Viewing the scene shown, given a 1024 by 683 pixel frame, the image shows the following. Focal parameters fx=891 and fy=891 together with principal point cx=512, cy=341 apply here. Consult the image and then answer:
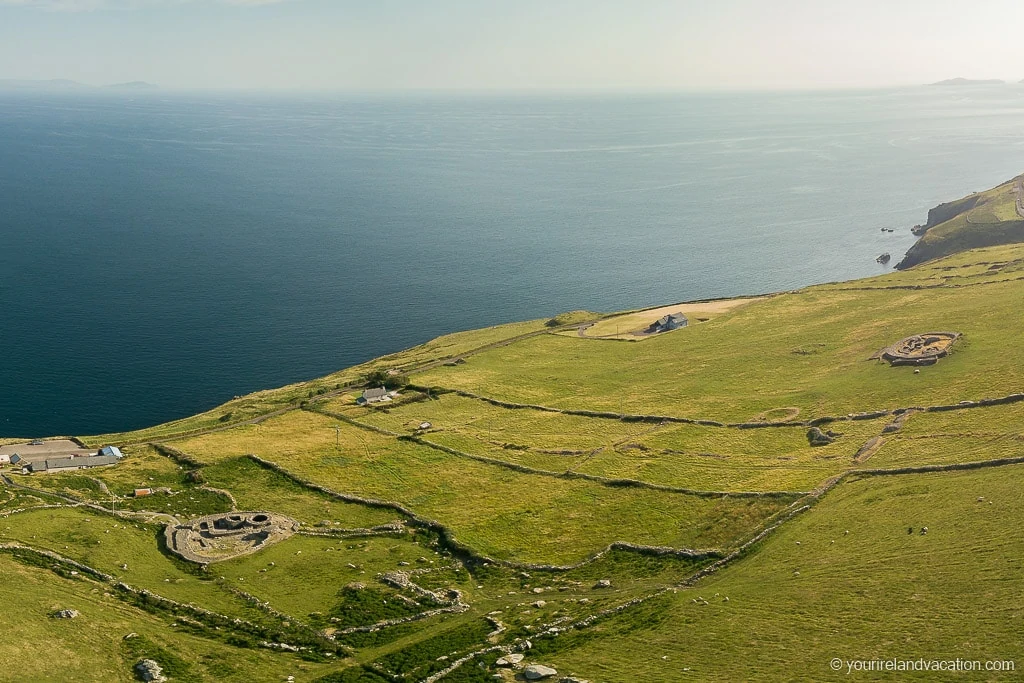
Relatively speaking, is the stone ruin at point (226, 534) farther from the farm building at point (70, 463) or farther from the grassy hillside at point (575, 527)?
the farm building at point (70, 463)

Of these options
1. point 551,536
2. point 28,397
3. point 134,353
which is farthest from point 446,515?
point 134,353

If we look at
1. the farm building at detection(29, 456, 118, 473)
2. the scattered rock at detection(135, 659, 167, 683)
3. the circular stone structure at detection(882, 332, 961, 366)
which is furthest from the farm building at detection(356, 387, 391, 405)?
the circular stone structure at detection(882, 332, 961, 366)

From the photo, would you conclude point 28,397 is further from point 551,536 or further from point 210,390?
point 551,536

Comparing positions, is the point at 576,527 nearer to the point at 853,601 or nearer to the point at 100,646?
the point at 853,601

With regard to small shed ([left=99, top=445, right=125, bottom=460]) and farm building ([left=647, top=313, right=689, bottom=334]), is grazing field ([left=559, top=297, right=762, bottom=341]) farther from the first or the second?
small shed ([left=99, top=445, right=125, bottom=460])

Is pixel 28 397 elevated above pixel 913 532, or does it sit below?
below

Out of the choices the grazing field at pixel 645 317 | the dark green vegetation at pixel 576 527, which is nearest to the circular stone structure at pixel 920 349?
the dark green vegetation at pixel 576 527
